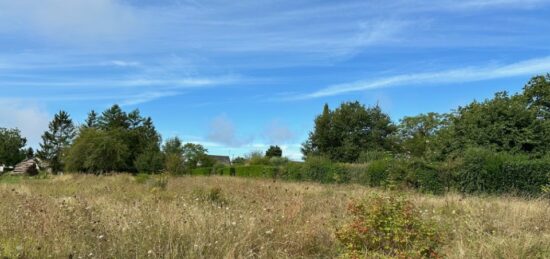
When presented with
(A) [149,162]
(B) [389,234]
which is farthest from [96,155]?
(B) [389,234]

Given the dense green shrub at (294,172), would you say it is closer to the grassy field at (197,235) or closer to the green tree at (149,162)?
the green tree at (149,162)

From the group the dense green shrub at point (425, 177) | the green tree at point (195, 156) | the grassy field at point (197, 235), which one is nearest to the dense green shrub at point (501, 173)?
the dense green shrub at point (425, 177)

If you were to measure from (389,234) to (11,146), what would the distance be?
102540 millimetres

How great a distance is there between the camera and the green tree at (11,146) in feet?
293

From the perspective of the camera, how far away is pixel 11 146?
9188 cm

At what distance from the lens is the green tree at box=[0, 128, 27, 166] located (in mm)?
89200

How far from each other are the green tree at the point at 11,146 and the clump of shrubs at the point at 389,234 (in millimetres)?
98464

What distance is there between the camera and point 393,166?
867 inches

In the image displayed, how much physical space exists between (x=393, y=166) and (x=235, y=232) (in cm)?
1740

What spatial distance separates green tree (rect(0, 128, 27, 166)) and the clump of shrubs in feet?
323

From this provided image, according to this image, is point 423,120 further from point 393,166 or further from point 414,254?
point 414,254

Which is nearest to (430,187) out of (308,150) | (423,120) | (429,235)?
(429,235)

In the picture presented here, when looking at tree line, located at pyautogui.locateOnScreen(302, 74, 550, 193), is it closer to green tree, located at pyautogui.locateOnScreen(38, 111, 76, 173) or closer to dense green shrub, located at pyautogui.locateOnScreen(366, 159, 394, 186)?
dense green shrub, located at pyautogui.locateOnScreen(366, 159, 394, 186)

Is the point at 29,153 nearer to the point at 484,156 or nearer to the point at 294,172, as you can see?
the point at 294,172
